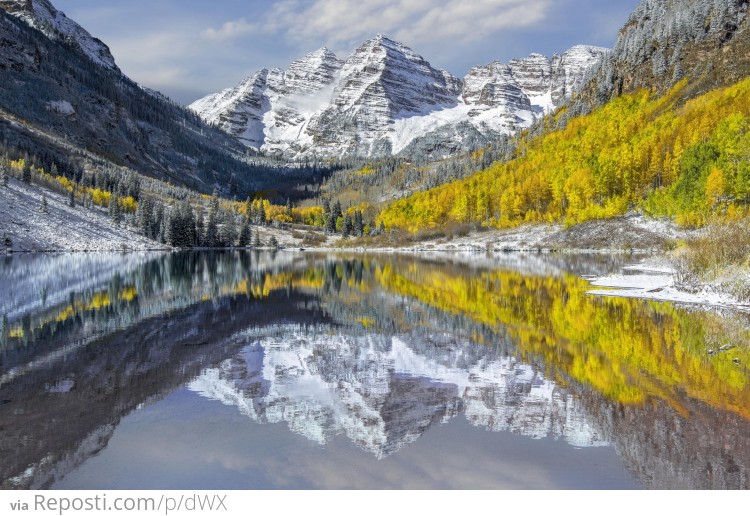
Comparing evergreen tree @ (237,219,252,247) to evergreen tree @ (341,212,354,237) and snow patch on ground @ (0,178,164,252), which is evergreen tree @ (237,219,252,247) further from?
snow patch on ground @ (0,178,164,252)

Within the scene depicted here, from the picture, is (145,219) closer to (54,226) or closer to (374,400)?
(54,226)

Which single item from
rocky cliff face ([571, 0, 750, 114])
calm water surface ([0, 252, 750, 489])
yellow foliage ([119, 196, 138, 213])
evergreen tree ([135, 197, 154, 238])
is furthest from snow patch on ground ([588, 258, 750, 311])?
yellow foliage ([119, 196, 138, 213])

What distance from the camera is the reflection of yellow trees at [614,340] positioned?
1391 centimetres

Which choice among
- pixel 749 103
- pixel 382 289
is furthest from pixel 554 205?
pixel 382 289

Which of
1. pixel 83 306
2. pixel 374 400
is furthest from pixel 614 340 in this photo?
pixel 83 306

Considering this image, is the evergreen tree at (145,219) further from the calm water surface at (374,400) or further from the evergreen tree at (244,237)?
the calm water surface at (374,400)

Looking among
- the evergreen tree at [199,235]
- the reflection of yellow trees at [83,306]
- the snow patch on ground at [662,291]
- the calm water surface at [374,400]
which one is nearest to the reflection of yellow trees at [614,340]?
the calm water surface at [374,400]

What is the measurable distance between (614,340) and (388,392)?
32.8ft

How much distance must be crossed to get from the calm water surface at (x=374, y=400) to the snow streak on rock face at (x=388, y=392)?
0.07m

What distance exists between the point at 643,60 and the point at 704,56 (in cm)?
2189

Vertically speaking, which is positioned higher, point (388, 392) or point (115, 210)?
point (115, 210)

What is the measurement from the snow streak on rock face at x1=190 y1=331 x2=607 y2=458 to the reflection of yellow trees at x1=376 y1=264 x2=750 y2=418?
188cm

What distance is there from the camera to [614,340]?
19.8 metres
